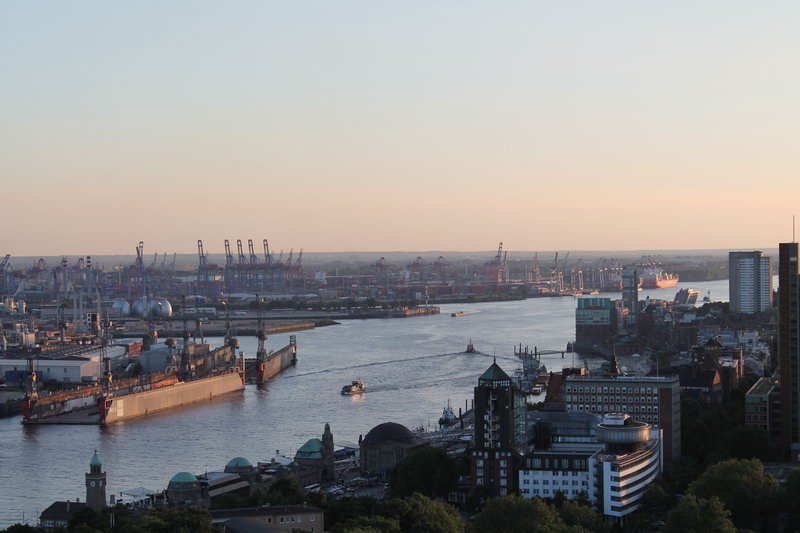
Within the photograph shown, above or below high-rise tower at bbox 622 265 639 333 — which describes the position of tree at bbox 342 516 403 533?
below

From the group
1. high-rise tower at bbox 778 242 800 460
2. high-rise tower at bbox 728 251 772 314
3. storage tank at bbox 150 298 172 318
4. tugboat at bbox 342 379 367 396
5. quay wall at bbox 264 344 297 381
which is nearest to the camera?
high-rise tower at bbox 778 242 800 460

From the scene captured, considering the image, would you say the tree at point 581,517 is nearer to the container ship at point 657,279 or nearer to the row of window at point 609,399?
the row of window at point 609,399

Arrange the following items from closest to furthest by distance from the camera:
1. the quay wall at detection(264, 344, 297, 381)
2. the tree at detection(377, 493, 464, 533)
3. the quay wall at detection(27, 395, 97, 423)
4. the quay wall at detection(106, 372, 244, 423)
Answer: the tree at detection(377, 493, 464, 533) < the quay wall at detection(27, 395, 97, 423) < the quay wall at detection(106, 372, 244, 423) < the quay wall at detection(264, 344, 297, 381)

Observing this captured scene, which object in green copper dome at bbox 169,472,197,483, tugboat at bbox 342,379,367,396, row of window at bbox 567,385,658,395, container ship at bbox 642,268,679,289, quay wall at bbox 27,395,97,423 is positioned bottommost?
quay wall at bbox 27,395,97,423

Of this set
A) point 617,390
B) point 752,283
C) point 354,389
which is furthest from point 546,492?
point 752,283

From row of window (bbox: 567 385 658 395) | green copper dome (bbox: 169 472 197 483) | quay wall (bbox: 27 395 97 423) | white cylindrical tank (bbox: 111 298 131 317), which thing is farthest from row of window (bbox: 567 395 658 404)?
white cylindrical tank (bbox: 111 298 131 317)

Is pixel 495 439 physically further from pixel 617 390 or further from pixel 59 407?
pixel 59 407

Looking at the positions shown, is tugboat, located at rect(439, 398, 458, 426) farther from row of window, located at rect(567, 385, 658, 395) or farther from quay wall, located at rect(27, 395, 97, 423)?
quay wall, located at rect(27, 395, 97, 423)
